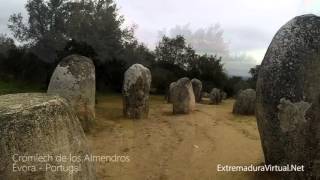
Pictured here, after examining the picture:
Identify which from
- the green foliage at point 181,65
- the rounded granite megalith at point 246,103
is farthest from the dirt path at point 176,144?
the green foliage at point 181,65

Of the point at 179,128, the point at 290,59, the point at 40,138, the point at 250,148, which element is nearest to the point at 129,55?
the point at 179,128

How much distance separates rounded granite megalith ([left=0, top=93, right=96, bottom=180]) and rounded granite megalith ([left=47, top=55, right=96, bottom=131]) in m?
7.28

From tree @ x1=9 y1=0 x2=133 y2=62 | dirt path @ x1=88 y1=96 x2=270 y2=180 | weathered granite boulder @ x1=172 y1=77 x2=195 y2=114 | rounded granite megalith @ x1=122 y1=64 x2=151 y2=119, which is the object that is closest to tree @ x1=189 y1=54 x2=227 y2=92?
tree @ x1=9 y1=0 x2=133 y2=62

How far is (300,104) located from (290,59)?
718 mm

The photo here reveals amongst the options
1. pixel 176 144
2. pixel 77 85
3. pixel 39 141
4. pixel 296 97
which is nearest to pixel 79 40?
pixel 77 85

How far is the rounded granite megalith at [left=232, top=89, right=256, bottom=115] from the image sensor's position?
→ 57.2ft

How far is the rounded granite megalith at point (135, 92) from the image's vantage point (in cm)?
1562

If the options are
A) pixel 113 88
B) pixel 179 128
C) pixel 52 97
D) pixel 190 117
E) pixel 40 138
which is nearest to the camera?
pixel 40 138

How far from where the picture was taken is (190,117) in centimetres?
1634

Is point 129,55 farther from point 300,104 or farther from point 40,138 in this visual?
point 40,138

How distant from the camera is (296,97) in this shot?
743 cm

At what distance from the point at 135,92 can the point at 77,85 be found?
3105 mm

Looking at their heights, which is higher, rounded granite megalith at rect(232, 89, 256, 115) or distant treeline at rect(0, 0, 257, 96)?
distant treeline at rect(0, 0, 257, 96)

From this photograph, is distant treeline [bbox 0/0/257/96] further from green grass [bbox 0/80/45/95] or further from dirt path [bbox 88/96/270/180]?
dirt path [bbox 88/96/270/180]
